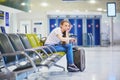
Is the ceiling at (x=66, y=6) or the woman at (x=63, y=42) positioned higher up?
the ceiling at (x=66, y=6)

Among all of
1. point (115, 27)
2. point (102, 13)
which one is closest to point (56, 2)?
point (102, 13)

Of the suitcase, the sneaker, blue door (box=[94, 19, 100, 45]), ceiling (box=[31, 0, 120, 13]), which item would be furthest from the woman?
blue door (box=[94, 19, 100, 45])

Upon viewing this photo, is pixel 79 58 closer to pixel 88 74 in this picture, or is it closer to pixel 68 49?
pixel 68 49

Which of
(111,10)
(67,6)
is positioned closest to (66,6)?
(67,6)

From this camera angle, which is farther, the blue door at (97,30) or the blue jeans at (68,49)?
the blue door at (97,30)

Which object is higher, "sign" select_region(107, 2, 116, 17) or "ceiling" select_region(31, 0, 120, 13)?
"ceiling" select_region(31, 0, 120, 13)

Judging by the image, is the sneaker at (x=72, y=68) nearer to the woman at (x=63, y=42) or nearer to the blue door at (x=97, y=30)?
the woman at (x=63, y=42)

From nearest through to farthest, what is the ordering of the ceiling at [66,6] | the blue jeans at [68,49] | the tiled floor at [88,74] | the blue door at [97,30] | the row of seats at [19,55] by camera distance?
the row of seats at [19,55]
the tiled floor at [88,74]
the blue jeans at [68,49]
the ceiling at [66,6]
the blue door at [97,30]

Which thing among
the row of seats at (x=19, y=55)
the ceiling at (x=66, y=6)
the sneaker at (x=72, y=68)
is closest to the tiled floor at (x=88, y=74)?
the sneaker at (x=72, y=68)

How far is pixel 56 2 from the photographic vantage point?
19422mm

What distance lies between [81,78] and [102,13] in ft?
57.7

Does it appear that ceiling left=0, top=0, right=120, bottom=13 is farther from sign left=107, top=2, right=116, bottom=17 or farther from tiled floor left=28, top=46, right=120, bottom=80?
tiled floor left=28, top=46, right=120, bottom=80

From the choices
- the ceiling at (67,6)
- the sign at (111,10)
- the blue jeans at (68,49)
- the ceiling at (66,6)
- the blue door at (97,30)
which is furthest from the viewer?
the blue door at (97,30)

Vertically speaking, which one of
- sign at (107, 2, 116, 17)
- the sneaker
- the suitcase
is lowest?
the sneaker
